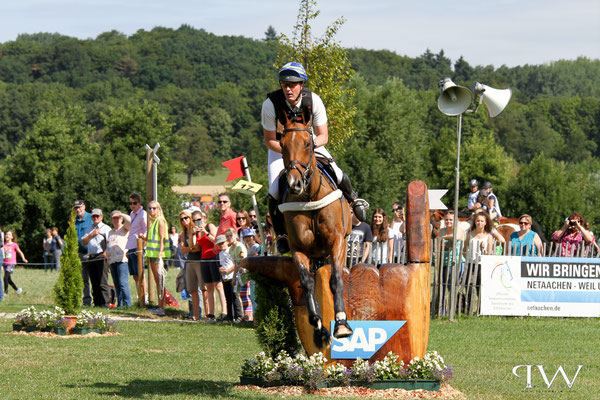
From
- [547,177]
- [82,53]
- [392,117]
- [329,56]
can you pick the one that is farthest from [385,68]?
[329,56]

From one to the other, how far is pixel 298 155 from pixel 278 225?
4.49 ft

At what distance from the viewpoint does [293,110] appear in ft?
27.7

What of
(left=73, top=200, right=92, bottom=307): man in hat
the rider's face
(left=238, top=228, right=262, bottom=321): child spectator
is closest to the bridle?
the rider's face

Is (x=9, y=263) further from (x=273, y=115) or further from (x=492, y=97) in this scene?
(x=273, y=115)

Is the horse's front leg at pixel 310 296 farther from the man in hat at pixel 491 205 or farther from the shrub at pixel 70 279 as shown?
the man in hat at pixel 491 205

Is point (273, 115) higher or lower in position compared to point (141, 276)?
higher

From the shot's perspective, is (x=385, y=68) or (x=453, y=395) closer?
(x=453, y=395)

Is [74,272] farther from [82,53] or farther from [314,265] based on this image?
[82,53]

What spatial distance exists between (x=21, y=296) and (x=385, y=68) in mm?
173630

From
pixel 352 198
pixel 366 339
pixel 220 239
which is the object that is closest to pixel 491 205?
pixel 220 239

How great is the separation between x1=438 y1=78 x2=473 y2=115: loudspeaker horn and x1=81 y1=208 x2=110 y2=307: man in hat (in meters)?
8.00

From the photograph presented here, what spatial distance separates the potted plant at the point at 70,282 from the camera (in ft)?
45.4

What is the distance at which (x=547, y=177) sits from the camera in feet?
178

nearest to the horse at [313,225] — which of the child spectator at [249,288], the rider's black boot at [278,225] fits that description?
the rider's black boot at [278,225]
